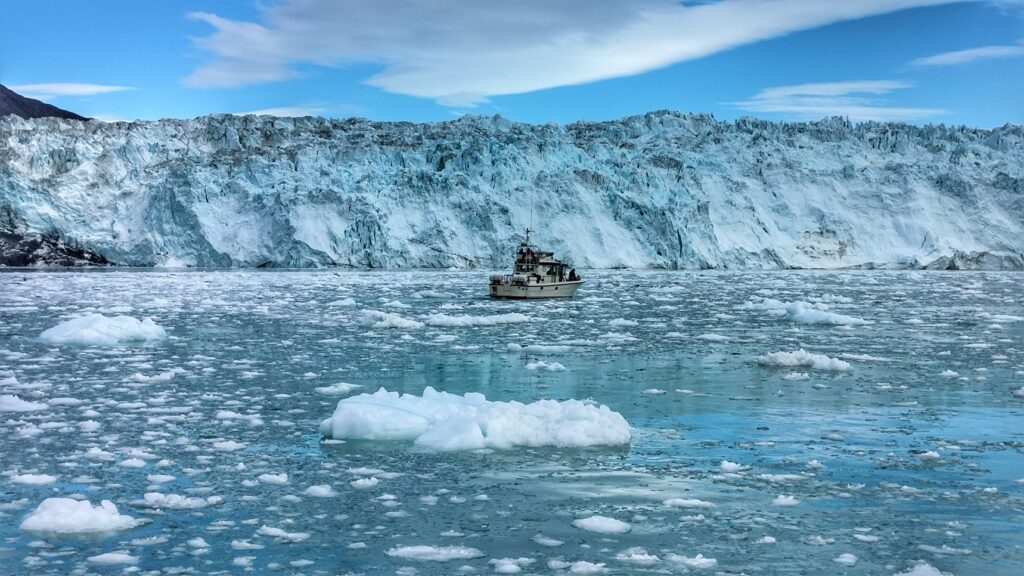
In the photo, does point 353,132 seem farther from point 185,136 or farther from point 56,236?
point 56,236

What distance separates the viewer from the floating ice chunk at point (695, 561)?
4.88 metres

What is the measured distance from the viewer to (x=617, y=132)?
78625mm

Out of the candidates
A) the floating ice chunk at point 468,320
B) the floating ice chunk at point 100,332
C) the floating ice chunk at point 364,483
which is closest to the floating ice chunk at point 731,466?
the floating ice chunk at point 364,483

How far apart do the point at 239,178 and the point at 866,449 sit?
182 ft

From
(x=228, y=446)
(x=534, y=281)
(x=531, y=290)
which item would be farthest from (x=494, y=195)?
(x=228, y=446)

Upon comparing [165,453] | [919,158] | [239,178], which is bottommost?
[165,453]

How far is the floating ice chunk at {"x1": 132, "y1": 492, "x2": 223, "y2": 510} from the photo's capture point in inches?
234

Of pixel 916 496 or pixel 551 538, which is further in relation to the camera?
pixel 916 496

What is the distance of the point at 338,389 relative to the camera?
10.7 m

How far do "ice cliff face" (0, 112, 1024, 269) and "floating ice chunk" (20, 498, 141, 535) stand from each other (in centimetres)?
5044

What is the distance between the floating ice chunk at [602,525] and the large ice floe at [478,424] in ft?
7.36

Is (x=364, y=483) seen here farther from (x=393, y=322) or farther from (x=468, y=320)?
(x=468, y=320)

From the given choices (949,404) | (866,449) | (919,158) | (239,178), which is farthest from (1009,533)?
(919,158)

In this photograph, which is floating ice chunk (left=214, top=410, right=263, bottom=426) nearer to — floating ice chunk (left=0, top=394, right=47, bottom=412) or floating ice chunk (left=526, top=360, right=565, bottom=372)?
floating ice chunk (left=0, top=394, right=47, bottom=412)
